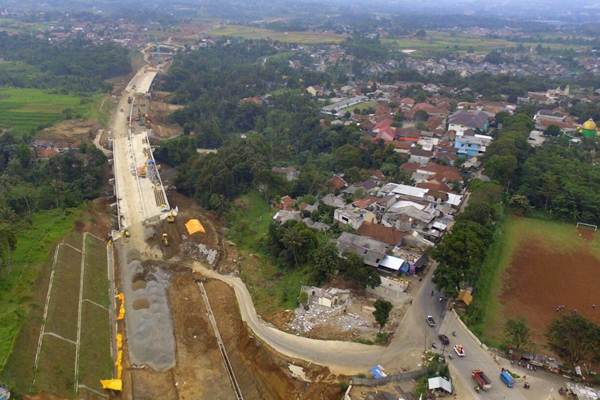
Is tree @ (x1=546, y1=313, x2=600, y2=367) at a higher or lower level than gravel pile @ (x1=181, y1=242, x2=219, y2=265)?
higher

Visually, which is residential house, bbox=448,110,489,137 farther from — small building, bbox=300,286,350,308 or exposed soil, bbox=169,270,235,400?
exposed soil, bbox=169,270,235,400

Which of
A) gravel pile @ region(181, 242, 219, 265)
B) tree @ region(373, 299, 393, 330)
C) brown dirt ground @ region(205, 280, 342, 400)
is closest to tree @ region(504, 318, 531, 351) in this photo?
tree @ region(373, 299, 393, 330)

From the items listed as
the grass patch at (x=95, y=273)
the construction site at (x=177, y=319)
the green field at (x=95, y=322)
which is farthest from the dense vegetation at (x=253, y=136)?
the green field at (x=95, y=322)

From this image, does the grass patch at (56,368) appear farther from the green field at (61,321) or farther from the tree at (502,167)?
the tree at (502,167)

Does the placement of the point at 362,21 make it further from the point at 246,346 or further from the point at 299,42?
the point at 246,346

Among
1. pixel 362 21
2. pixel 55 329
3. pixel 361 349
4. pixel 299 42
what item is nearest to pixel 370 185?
pixel 361 349

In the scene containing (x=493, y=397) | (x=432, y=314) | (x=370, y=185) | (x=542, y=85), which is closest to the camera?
(x=493, y=397)
